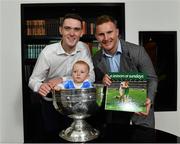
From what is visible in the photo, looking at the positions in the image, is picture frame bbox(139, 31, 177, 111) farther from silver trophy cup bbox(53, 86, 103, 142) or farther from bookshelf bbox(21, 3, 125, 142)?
silver trophy cup bbox(53, 86, 103, 142)

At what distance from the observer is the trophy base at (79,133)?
1.22m

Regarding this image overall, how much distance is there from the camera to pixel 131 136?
129cm

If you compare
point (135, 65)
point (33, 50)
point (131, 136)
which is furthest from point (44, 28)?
point (131, 136)

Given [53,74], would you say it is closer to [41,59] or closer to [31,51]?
[41,59]

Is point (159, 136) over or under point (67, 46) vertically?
under

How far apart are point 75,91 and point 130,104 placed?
346 millimetres

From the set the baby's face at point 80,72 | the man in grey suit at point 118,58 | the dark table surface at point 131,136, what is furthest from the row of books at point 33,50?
the dark table surface at point 131,136

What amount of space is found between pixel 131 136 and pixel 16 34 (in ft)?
6.69

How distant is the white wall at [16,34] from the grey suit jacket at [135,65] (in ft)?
3.62

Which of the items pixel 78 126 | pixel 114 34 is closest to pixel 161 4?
pixel 114 34

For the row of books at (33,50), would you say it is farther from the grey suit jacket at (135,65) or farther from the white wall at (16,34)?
the grey suit jacket at (135,65)

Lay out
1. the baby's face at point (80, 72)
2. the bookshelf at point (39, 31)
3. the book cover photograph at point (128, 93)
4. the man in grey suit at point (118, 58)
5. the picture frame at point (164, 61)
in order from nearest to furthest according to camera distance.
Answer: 1. the book cover photograph at point (128, 93)
2. the baby's face at point (80, 72)
3. the man in grey suit at point (118, 58)
4. the bookshelf at point (39, 31)
5. the picture frame at point (164, 61)

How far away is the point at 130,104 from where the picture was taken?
1340mm

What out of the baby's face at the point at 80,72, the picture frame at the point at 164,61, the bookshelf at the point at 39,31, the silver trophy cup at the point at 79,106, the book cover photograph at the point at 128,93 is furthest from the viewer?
the picture frame at the point at 164,61
